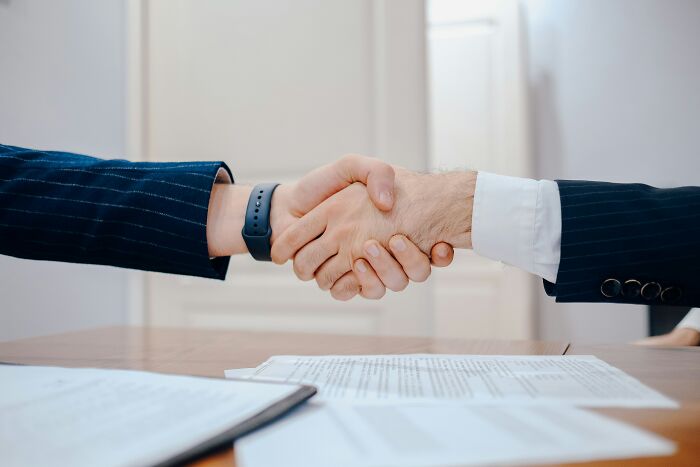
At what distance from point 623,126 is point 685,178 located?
34 centimetres

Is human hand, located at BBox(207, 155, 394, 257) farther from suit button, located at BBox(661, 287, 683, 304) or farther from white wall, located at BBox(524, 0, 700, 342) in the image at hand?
white wall, located at BBox(524, 0, 700, 342)

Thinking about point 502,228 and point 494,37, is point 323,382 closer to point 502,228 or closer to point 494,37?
point 502,228

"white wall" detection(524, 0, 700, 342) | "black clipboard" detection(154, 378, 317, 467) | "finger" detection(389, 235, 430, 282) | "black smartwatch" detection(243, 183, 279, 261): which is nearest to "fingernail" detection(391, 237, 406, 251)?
"finger" detection(389, 235, 430, 282)

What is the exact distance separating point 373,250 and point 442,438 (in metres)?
0.67

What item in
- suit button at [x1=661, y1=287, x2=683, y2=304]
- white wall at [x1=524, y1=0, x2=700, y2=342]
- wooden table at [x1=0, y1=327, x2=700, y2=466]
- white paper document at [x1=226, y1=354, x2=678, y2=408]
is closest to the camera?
white paper document at [x1=226, y1=354, x2=678, y2=408]

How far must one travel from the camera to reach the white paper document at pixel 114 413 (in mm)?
375

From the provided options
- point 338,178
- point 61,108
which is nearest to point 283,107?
point 61,108

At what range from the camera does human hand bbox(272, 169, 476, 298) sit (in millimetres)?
1047

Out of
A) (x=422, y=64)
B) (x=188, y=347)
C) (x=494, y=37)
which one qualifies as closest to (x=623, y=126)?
(x=494, y=37)

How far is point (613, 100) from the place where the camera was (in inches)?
103

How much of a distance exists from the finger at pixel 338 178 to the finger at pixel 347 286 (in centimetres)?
15

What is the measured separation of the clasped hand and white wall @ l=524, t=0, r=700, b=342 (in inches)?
69.9

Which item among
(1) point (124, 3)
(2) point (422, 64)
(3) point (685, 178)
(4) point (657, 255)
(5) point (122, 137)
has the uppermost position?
(1) point (124, 3)

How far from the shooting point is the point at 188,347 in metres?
1.02
